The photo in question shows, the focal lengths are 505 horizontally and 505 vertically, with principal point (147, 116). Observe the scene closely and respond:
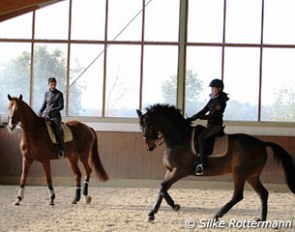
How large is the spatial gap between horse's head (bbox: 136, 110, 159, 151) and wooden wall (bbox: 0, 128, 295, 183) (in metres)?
3.82

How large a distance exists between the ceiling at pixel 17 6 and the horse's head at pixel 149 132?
469 cm

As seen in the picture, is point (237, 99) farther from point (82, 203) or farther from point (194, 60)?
point (82, 203)

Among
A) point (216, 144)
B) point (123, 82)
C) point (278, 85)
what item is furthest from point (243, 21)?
point (216, 144)

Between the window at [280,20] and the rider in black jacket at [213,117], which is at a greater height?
the window at [280,20]

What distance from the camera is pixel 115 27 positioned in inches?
399

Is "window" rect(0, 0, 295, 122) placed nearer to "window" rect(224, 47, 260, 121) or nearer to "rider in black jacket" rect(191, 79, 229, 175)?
"window" rect(224, 47, 260, 121)

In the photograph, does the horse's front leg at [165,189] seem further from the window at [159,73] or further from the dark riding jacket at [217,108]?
the window at [159,73]

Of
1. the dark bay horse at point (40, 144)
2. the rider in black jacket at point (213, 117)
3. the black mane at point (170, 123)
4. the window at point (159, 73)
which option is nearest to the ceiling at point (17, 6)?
the window at point (159, 73)

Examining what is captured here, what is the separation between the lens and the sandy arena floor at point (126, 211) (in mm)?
5512

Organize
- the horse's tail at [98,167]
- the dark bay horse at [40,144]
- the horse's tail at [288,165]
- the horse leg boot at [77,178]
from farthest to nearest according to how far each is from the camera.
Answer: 1. the horse's tail at [98,167]
2. the horse leg boot at [77,178]
3. the dark bay horse at [40,144]
4. the horse's tail at [288,165]

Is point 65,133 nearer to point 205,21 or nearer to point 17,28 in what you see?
point 17,28

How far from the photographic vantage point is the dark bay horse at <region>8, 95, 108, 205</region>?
6.67 meters

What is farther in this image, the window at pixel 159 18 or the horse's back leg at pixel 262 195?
the window at pixel 159 18

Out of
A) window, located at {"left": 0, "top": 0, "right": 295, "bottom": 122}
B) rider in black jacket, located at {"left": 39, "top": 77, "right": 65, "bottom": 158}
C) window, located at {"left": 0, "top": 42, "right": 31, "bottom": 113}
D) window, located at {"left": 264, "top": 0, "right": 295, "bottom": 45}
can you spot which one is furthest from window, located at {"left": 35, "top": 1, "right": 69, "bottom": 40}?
window, located at {"left": 264, "top": 0, "right": 295, "bottom": 45}
